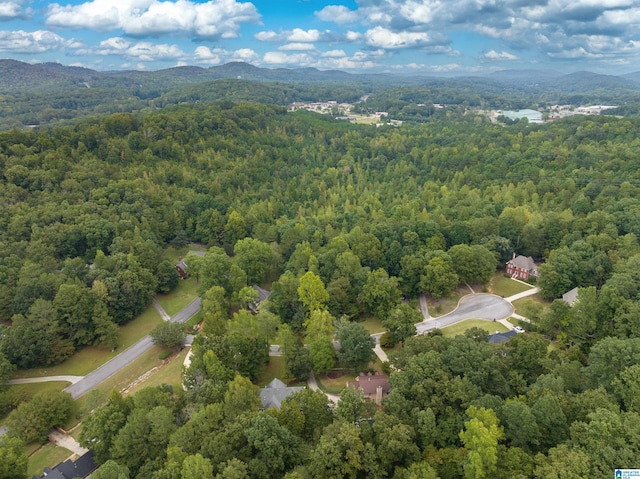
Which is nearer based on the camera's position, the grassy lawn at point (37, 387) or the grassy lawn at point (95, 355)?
the grassy lawn at point (37, 387)

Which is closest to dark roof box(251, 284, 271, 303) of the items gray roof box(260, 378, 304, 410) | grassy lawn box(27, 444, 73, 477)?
gray roof box(260, 378, 304, 410)

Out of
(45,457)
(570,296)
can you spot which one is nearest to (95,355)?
(45,457)

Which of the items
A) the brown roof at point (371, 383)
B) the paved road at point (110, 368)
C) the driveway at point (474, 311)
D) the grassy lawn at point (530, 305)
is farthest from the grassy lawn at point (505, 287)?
the paved road at point (110, 368)

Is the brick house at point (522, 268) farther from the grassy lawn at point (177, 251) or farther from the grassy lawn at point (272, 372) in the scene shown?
the grassy lawn at point (177, 251)

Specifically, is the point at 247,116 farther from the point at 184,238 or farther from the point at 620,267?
the point at 620,267

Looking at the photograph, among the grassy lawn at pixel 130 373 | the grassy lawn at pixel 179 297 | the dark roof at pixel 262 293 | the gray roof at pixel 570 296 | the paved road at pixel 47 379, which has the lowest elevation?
the paved road at pixel 47 379

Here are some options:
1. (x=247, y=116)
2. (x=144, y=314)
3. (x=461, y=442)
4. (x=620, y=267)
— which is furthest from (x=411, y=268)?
(x=247, y=116)

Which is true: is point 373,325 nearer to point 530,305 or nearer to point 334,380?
point 334,380
